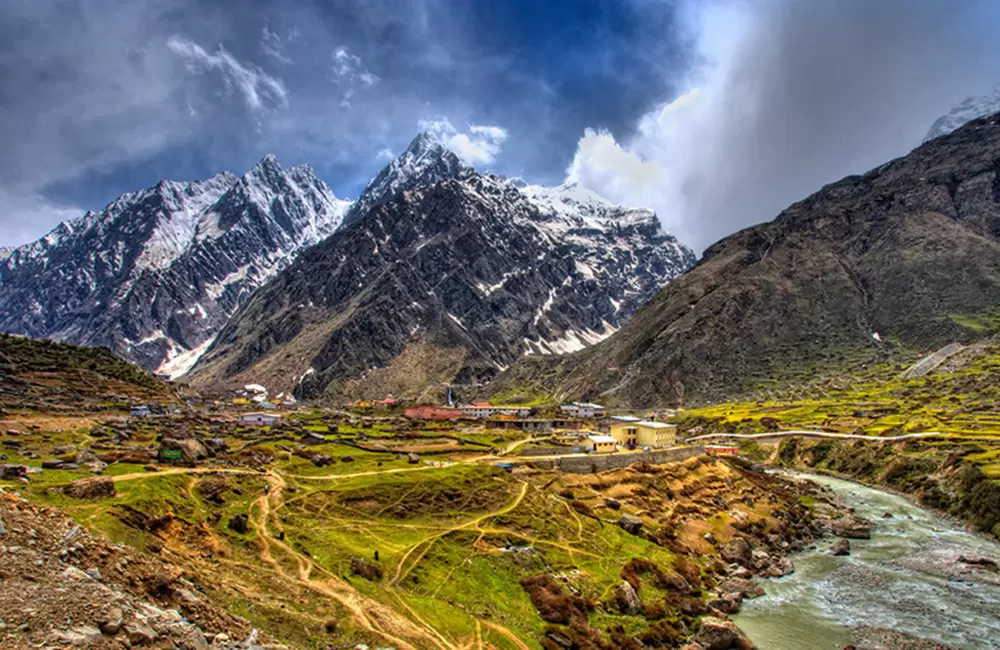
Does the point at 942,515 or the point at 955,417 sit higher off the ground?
the point at 955,417

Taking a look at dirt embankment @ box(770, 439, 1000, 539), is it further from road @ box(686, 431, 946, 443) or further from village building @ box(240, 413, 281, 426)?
village building @ box(240, 413, 281, 426)

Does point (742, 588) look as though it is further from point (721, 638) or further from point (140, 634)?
point (140, 634)

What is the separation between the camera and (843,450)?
337ft

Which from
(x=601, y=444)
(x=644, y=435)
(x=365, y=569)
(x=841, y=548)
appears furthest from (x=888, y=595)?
(x=644, y=435)

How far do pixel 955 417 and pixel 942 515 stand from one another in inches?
1797

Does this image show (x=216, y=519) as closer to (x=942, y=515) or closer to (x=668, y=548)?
(x=668, y=548)

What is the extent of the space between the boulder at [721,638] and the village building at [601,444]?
43.6 m

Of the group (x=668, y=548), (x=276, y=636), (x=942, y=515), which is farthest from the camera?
(x=942, y=515)

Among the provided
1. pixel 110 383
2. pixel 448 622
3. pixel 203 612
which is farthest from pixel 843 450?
pixel 110 383

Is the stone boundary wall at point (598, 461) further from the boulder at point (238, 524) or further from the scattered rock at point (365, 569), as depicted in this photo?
the boulder at point (238, 524)

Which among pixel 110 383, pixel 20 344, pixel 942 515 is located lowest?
pixel 942 515

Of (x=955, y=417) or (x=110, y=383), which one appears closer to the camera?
(x=955, y=417)

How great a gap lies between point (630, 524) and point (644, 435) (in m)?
39.0

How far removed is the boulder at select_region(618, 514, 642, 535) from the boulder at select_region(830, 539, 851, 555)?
69.4 ft
